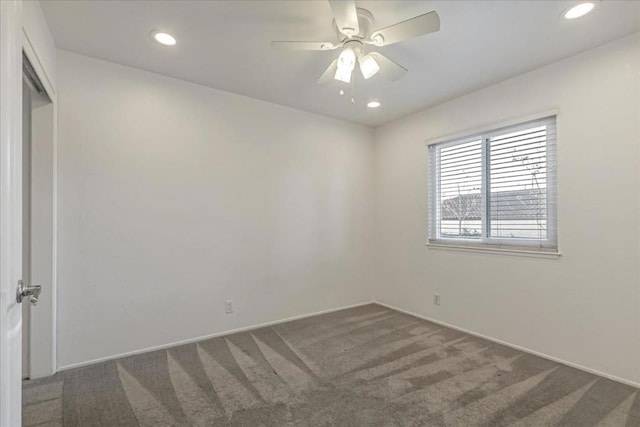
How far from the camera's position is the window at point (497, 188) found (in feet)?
9.08

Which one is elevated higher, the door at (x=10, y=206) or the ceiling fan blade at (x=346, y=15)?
the ceiling fan blade at (x=346, y=15)

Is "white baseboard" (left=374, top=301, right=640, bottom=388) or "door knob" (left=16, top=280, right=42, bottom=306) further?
"white baseboard" (left=374, top=301, right=640, bottom=388)

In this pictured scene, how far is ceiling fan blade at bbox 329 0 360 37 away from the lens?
1.66 metres

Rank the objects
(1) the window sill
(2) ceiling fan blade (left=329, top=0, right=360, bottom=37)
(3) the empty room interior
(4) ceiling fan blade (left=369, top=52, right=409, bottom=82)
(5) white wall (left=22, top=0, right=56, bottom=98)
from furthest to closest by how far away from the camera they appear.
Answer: (1) the window sill, (4) ceiling fan blade (left=369, top=52, right=409, bottom=82), (3) the empty room interior, (5) white wall (left=22, top=0, right=56, bottom=98), (2) ceiling fan blade (left=329, top=0, right=360, bottom=37)

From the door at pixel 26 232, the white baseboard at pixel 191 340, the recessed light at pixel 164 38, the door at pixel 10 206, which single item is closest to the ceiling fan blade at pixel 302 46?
the recessed light at pixel 164 38

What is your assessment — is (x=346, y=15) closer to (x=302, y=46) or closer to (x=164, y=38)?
(x=302, y=46)

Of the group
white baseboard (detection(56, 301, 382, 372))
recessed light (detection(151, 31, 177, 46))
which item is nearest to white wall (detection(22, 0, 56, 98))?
recessed light (detection(151, 31, 177, 46))

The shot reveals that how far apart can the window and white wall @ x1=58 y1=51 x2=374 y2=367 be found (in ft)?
4.09

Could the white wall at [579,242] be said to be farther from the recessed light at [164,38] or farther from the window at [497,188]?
the recessed light at [164,38]

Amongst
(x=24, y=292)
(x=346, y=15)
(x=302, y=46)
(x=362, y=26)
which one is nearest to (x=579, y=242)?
(x=362, y=26)

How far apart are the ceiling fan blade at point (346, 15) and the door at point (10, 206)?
1.34m

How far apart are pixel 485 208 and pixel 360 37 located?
2164 millimetres

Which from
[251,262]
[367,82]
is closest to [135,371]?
[251,262]

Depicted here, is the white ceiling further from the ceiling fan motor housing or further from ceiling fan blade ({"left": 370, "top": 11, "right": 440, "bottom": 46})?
ceiling fan blade ({"left": 370, "top": 11, "right": 440, "bottom": 46})
